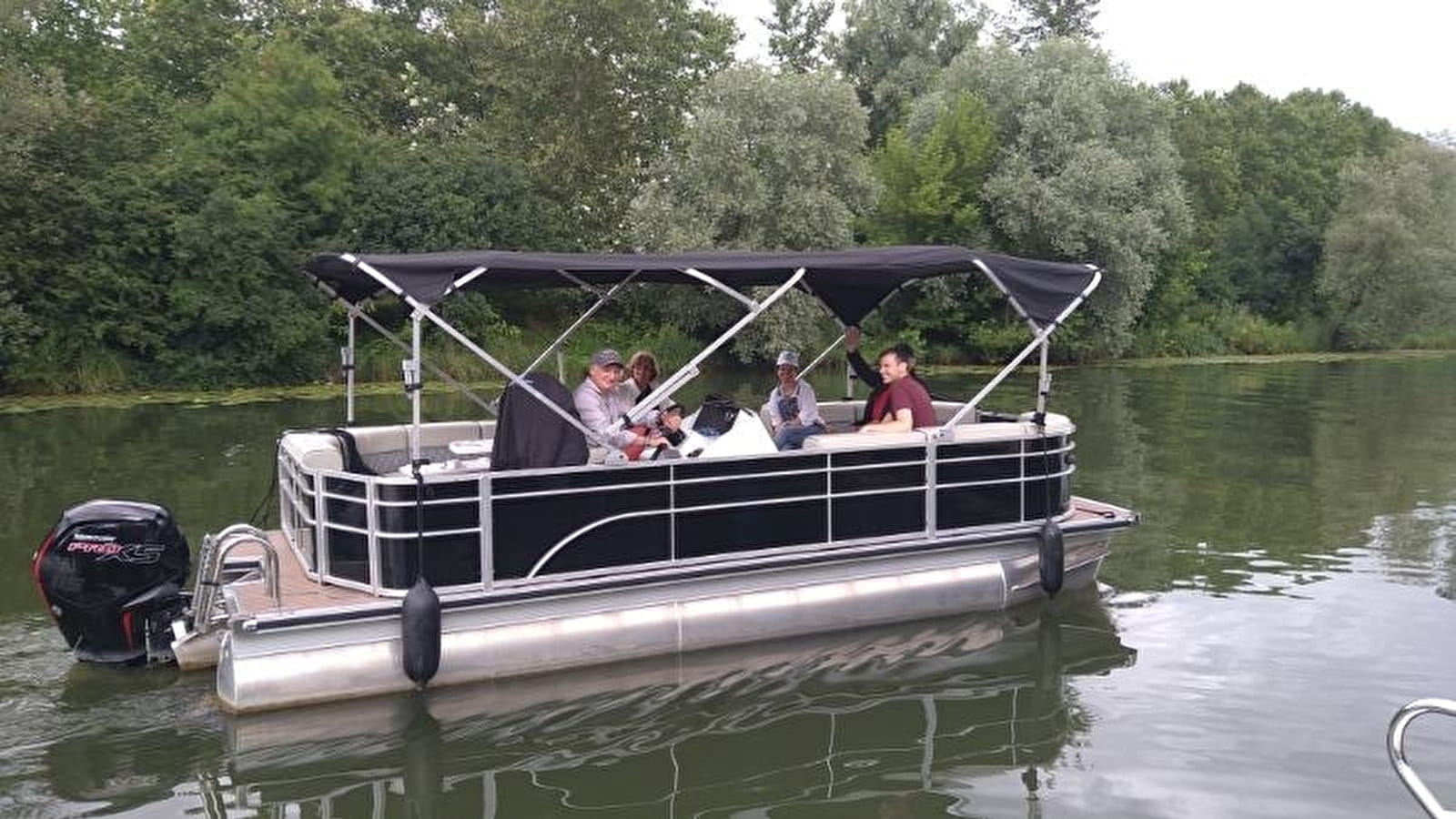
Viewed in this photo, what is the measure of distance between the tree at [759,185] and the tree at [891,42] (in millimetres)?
10287

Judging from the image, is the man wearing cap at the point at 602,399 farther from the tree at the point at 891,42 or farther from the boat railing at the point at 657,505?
the tree at the point at 891,42

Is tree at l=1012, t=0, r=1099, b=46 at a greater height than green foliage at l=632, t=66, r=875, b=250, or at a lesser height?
greater

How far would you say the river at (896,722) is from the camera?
564 cm

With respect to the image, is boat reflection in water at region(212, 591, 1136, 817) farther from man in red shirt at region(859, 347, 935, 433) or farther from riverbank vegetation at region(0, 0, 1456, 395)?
riverbank vegetation at region(0, 0, 1456, 395)

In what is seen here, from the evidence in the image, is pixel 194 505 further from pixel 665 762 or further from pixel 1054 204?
pixel 1054 204

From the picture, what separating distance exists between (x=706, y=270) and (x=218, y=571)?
3469mm

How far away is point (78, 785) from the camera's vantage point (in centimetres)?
555

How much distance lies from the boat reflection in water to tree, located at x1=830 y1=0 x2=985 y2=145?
1277 inches

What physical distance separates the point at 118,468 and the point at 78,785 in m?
9.48

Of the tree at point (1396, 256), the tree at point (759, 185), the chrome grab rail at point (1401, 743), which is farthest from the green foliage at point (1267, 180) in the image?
the chrome grab rail at point (1401, 743)

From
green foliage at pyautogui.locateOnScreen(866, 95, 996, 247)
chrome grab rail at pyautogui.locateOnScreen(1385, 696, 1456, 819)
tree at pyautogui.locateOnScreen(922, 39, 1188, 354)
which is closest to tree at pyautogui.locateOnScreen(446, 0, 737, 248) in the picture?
green foliage at pyautogui.locateOnScreen(866, 95, 996, 247)

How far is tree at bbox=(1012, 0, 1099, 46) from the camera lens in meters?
46.7

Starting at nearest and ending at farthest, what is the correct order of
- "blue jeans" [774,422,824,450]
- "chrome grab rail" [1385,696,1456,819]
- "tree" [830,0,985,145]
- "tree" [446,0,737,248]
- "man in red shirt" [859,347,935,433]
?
"chrome grab rail" [1385,696,1456,819] → "blue jeans" [774,422,824,450] → "man in red shirt" [859,347,935,433] → "tree" [446,0,737,248] → "tree" [830,0,985,145]

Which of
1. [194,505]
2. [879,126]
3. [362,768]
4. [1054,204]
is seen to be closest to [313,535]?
[362,768]
